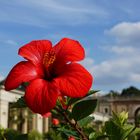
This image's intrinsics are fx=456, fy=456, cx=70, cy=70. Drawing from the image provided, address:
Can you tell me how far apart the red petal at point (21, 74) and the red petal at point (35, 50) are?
0.03 m

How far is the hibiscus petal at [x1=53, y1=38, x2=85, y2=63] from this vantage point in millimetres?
1227

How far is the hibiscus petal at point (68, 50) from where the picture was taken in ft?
4.02

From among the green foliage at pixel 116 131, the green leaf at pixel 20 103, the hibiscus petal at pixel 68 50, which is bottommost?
the green foliage at pixel 116 131

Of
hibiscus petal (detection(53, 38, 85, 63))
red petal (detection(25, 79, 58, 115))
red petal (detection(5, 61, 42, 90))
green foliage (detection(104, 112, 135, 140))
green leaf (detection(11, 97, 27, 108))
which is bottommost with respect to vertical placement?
green foliage (detection(104, 112, 135, 140))

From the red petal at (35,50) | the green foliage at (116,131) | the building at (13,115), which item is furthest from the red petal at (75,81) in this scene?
the building at (13,115)

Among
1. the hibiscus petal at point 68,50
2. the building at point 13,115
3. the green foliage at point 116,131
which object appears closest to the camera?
the hibiscus petal at point 68,50

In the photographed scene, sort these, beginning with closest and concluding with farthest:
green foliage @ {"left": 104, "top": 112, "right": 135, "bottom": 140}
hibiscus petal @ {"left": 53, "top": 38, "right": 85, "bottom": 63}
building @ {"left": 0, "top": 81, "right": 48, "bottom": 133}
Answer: hibiscus petal @ {"left": 53, "top": 38, "right": 85, "bottom": 63} → green foliage @ {"left": 104, "top": 112, "right": 135, "bottom": 140} → building @ {"left": 0, "top": 81, "right": 48, "bottom": 133}

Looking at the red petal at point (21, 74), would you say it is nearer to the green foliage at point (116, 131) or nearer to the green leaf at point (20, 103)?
the green leaf at point (20, 103)

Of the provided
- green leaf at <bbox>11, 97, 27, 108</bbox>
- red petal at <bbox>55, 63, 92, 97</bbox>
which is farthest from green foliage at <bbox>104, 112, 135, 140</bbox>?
red petal at <bbox>55, 63, 92, 97</bbox>

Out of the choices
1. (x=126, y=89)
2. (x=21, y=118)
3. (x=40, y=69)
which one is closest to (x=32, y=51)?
A: (x=40, y=69)

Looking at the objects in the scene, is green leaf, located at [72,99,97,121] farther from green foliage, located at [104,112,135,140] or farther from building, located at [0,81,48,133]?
building, located at [0,81,48,133]

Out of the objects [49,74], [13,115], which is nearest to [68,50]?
[49,74]

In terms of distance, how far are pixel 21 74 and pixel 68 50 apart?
150mm

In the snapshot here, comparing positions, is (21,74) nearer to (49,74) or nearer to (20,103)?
(49,74)
